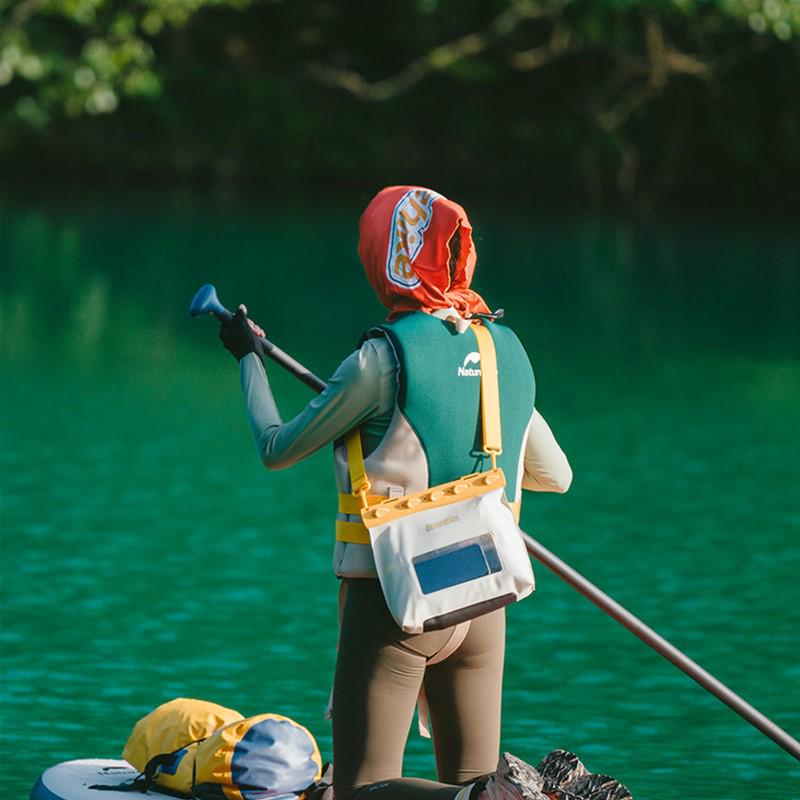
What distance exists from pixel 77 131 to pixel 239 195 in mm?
3220

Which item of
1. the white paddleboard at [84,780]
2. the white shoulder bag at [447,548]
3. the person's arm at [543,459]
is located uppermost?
the person's arm at [543,459]

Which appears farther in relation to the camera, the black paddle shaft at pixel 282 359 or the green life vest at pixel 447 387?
the black paddle shaft at pixel 282 359

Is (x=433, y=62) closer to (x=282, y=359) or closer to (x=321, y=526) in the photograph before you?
(x=321, y=526)

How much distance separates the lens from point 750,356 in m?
17.9

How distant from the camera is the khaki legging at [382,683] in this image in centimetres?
393

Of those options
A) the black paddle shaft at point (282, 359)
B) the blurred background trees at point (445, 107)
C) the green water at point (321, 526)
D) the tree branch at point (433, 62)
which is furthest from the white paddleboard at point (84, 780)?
the blurred background trees at point (445, 107)

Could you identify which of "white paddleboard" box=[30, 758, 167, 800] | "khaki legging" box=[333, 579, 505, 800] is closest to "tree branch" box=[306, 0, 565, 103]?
"white paddleboard" box=[30, 758, 167, 800]

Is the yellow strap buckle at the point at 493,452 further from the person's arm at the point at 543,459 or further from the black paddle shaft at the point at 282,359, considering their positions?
the black paddle shaft at the point at 282,359

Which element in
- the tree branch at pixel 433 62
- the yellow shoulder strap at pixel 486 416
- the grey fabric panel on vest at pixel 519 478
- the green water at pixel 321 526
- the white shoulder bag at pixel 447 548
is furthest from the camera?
the tree branch at pixel 433 62

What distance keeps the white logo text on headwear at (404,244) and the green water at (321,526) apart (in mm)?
2384

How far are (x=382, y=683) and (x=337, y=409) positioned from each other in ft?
1.68

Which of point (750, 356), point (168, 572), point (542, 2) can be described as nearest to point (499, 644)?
point (168, 572)

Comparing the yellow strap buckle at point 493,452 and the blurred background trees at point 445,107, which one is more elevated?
the blurred background trees at point 445,107

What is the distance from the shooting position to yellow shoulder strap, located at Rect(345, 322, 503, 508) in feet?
13.1
